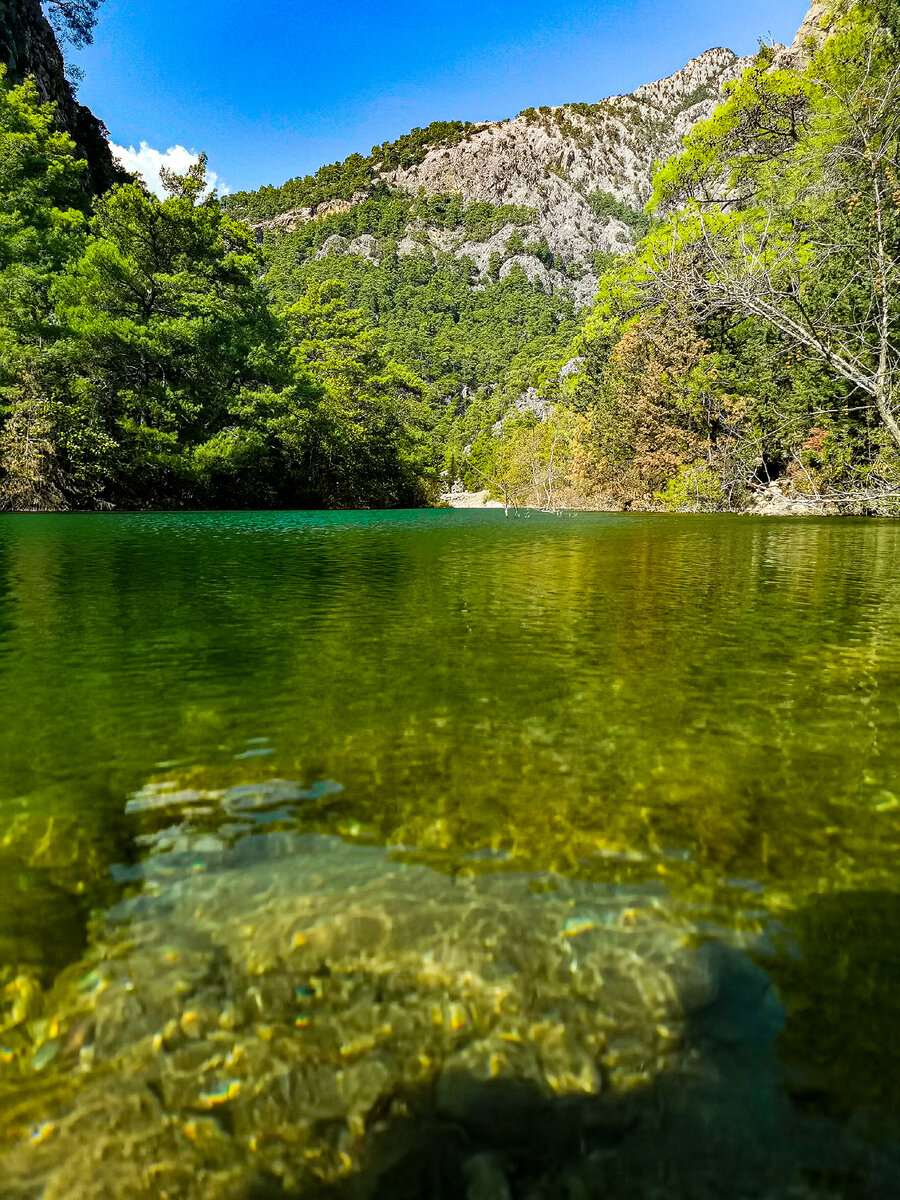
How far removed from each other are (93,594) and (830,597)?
7.51 meters

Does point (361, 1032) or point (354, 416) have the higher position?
point (354, 416)

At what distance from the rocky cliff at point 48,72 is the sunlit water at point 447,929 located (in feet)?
123

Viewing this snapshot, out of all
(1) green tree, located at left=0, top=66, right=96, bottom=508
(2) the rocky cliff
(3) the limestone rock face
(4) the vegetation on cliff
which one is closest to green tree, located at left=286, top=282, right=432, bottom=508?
(4) the vegetation on cliff

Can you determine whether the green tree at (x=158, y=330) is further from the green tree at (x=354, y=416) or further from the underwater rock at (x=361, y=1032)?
the underwater rock at (x=361, y=1032)

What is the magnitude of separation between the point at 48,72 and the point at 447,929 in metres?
49.3

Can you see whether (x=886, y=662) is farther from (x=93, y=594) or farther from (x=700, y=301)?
(x=700, y=301)

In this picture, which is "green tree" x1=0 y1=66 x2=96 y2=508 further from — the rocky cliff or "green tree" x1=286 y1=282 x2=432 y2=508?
"green tree" x1=286 y1=282 x2=432 y2=508

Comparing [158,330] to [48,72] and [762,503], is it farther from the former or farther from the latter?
[762,503]

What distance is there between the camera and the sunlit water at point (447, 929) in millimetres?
1282

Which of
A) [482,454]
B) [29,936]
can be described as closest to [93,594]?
[29,936]

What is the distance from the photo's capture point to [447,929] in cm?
185

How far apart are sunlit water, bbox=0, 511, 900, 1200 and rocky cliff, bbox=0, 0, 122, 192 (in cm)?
3742

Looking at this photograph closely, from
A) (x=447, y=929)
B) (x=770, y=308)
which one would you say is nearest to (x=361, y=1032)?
(x=447, y=929)

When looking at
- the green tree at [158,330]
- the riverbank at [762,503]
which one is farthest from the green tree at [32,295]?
the riverbank at [762,503]
